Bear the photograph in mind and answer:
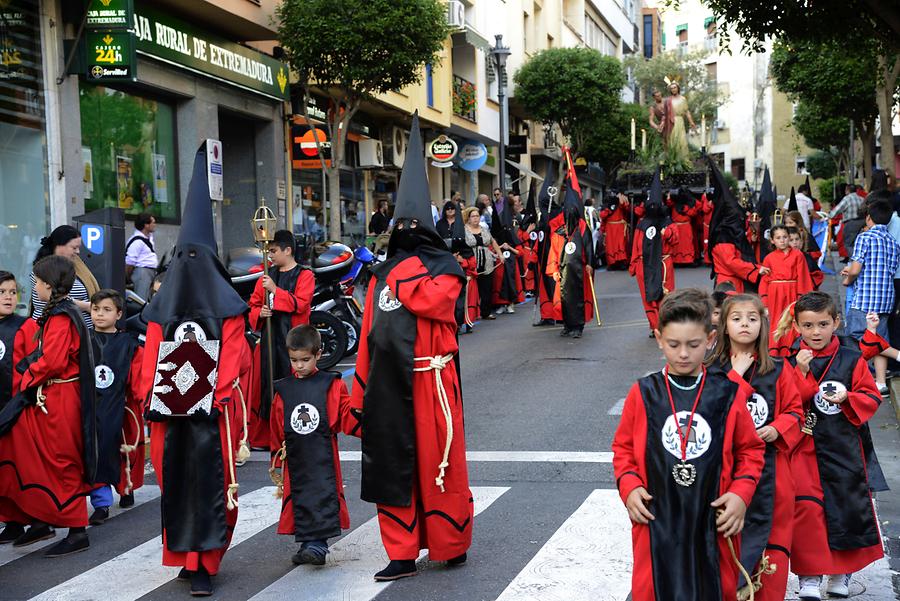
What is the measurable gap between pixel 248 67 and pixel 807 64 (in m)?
15.2

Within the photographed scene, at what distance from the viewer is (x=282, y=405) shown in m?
6.20

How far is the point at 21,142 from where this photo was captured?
14.6 m

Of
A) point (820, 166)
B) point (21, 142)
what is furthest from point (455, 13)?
point (820, 166)

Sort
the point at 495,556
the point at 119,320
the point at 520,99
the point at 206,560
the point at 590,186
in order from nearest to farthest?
the point at 206,560
the point at 495,556
the point at 119,320
the point at 520,99
the point at 590,186

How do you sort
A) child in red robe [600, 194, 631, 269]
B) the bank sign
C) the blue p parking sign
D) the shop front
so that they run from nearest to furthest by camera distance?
the blue p parking sign
the shop front
the bank sign
child in red robe [600, 194, 631, 269]

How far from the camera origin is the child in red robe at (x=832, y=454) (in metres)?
5.09

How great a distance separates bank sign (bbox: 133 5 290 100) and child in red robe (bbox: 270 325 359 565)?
1056 centimetres

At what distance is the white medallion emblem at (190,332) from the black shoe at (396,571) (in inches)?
57.7

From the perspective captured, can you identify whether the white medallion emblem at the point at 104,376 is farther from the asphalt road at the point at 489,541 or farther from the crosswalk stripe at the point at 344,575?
the crosswalk stripe at the point at 344,575

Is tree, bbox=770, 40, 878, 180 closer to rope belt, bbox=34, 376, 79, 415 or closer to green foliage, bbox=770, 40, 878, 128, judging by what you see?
green foliage, bbox=770, 40, 878, 128

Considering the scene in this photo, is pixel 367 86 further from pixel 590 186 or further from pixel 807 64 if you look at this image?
pixel 590 186

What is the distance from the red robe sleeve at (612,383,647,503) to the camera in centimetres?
402

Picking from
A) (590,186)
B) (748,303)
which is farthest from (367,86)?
(590,186)

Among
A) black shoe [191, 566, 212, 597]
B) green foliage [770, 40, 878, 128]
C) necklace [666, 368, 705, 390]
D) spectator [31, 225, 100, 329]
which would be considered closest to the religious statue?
green foliage [770, 40, 878, 128]
